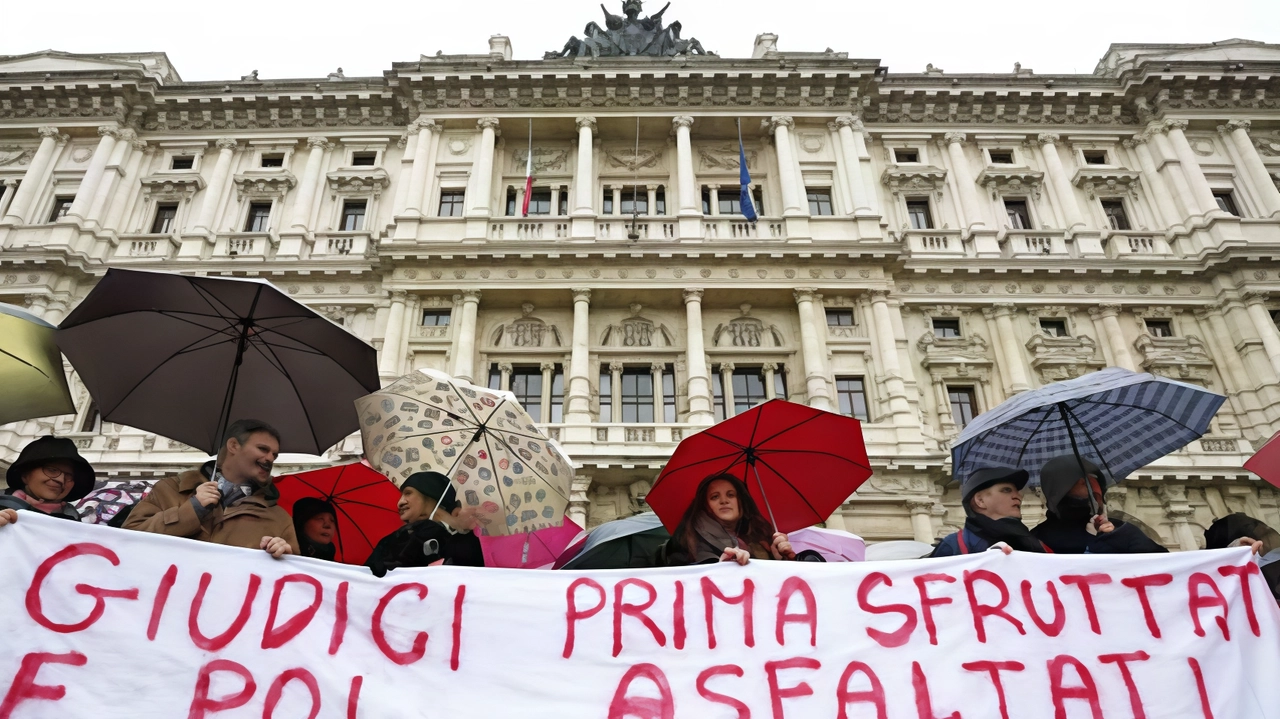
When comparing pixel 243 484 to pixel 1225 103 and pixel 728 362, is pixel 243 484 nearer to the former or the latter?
pixel 728 362

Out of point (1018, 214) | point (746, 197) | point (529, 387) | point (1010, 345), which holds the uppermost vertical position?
point (1018, 214)

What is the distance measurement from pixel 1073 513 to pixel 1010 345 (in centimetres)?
1546

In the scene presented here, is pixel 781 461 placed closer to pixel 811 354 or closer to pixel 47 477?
pixel 47 477

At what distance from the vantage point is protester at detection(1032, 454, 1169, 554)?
469 centimetres

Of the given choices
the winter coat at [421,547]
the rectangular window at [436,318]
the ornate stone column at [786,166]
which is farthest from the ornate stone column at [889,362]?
the winter coat at [421,547]

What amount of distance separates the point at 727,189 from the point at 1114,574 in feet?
62.7

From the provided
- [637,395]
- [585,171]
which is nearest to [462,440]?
[637,395]

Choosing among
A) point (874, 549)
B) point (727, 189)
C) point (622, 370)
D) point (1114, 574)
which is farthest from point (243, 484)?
point (727, 189)

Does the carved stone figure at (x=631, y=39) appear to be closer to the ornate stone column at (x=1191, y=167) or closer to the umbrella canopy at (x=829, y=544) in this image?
the ornate stone column at (x=1191, y=167)

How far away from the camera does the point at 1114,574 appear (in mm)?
4016

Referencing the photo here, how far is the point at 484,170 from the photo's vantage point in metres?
21.2

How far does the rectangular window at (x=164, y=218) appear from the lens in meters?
21.6

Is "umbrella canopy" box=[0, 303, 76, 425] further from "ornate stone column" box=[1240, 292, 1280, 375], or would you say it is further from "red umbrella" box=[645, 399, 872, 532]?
"ornate stone column" box=[1240, 292, 1280, 375]

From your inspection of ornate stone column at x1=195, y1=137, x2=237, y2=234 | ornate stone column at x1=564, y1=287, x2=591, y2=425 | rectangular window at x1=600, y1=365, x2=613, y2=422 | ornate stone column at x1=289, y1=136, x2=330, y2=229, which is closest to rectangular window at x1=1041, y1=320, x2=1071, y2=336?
rectangular window at x1=600, y1=365, x2=613, y2=422
